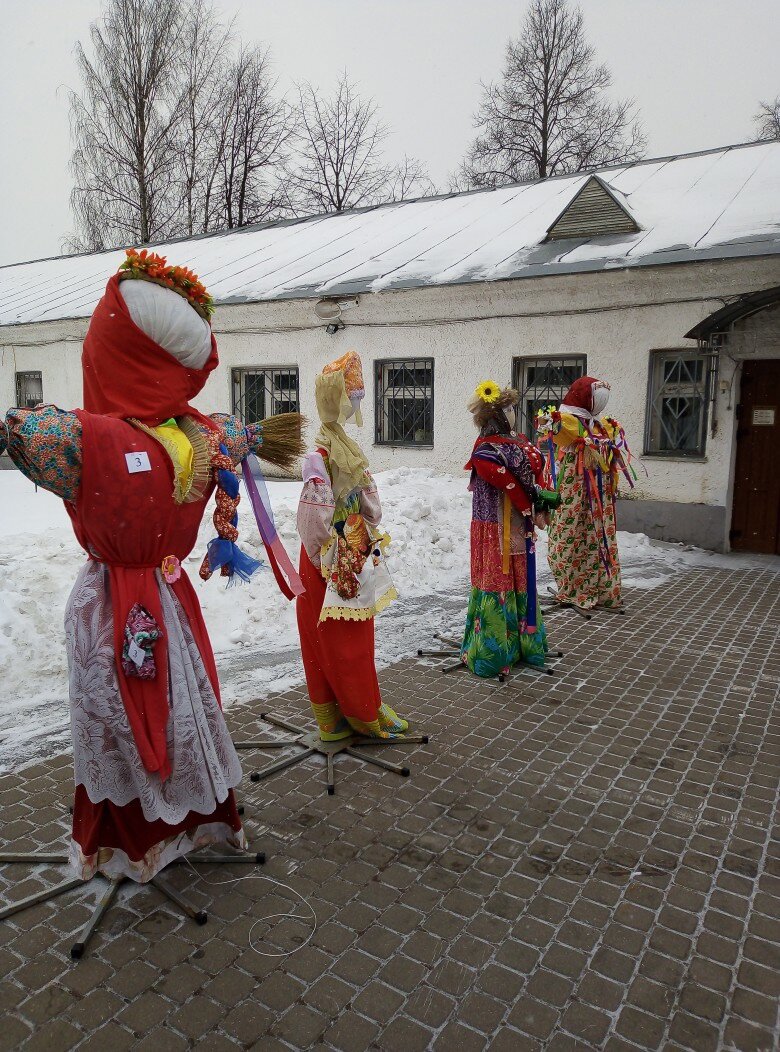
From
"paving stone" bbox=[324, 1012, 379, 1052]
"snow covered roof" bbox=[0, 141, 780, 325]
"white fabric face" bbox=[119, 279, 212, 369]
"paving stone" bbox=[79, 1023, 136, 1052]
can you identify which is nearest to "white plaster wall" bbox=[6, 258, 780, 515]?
"snow covered roof" bbox=[0, 141, 780, 325]

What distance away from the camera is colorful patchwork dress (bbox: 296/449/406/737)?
375 centimetres

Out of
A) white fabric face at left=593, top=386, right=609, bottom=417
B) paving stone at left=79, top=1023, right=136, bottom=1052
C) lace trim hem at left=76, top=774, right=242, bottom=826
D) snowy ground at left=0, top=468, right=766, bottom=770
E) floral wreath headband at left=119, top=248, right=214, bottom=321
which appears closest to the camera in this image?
paving stone at left=79, top=1023, right=136, bottom=1052

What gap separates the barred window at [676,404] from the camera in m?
9.13

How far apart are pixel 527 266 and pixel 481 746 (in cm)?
770

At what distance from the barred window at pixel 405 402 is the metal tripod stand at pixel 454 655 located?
586cm

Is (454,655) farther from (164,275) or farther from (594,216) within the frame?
(594,216)

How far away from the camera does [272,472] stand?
12914 mm

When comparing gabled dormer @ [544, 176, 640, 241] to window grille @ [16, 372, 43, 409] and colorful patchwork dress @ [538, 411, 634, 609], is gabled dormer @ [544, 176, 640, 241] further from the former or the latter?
window grille @ [16, 372, 43, 409]

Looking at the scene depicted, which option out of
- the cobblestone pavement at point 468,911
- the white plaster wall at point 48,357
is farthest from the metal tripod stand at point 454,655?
the white plaster wall at point 48,357

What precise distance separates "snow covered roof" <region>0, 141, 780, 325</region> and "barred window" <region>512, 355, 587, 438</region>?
1206 millimetres

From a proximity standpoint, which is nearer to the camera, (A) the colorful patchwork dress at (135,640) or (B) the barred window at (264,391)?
(A) the colorful patchwork dress at (135,640)

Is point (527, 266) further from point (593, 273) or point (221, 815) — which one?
point (221, 815)

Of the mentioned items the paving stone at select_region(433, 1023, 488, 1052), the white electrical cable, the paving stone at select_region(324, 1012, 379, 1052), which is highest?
the white electrical cable

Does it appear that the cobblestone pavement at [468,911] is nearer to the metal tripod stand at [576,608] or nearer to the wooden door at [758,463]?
the metal tripod stand at [576,608]
